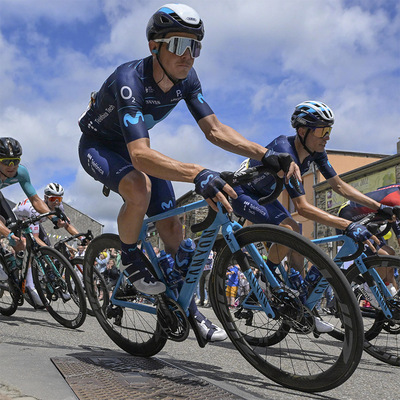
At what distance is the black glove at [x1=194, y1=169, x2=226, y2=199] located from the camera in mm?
3125

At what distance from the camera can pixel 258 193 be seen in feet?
18.8

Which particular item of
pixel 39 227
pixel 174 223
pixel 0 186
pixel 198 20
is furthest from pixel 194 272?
pixel 39 227

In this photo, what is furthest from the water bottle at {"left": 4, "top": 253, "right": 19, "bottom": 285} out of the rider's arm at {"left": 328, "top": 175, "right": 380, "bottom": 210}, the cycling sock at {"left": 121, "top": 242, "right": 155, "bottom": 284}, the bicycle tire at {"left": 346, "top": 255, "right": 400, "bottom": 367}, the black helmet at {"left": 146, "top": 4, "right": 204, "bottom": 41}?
the black helmet at {"left": 146, "top": 4, "right": 204, "bottom": 41}

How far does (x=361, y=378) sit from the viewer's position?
3791 millimetres

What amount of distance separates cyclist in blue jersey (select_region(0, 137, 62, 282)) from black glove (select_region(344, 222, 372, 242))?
3.76m

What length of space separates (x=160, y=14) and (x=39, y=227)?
567 centimetres

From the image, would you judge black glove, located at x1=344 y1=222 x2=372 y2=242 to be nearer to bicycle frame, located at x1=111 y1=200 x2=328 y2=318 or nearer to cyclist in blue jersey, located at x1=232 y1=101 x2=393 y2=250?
cyclist in blue jersey, located at x1=232 y1=101 x2=393 y2=250

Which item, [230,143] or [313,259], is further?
[230,143]

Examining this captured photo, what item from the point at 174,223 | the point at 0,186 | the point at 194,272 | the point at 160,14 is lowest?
the point at 194,272

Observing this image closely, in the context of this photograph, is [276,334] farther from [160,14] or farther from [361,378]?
[160,14]

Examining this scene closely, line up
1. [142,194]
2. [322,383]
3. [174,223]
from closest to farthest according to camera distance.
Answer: [322,383]
[142,194]
[174,223]

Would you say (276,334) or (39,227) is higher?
(39,227)

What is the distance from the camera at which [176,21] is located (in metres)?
3.73

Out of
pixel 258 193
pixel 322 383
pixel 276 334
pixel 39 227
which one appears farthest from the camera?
pixel 39 227
